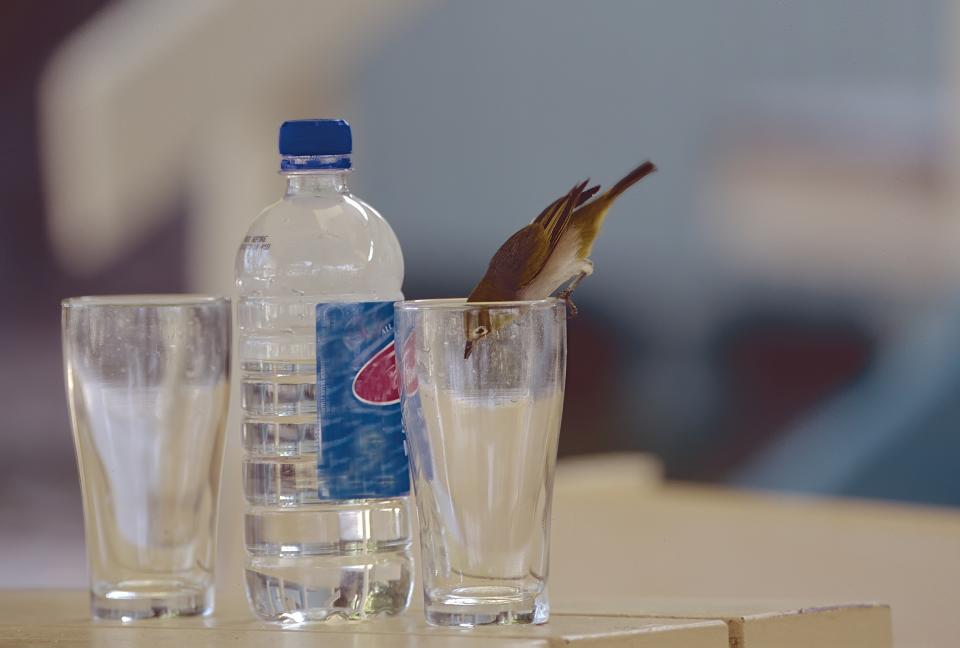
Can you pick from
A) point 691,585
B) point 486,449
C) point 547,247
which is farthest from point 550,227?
point 691,585

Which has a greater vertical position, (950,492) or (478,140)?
(478,140)

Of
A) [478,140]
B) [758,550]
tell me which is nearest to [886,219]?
[478,140]

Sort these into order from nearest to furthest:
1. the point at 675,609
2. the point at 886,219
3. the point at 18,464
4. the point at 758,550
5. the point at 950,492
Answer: the point at 675,609 < the point at 758,550 < the point at 950,492 < the point at 886,219 < the point at 18,464

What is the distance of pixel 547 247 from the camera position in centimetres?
82

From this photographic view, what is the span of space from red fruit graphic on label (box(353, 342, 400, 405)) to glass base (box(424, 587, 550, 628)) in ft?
0.41

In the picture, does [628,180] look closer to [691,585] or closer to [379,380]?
[379,380]

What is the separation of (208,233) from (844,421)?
1913 mm

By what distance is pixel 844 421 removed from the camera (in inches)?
162

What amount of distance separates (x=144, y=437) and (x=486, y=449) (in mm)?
251

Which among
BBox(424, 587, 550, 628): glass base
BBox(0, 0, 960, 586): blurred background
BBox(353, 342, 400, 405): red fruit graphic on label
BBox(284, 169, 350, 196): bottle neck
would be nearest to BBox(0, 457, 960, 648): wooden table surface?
BBox(424, 587, 550, 628): glass base

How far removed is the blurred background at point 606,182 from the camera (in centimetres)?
401

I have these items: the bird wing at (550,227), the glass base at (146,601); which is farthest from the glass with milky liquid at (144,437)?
the bird wing at (550,227)

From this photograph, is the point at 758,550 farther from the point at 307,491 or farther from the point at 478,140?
the point at 478,140

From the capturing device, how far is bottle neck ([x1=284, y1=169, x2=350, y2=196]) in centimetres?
97
